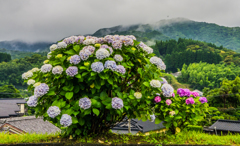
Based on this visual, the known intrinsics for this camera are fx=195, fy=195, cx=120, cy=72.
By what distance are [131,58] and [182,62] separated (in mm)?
119783

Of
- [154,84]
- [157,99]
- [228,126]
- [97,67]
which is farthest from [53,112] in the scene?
[228,126]

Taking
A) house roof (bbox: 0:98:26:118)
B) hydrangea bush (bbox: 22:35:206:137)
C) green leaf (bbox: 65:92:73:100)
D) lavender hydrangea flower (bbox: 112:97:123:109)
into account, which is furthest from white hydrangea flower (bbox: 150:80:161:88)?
house roof (bbox: 0:98:26:118)

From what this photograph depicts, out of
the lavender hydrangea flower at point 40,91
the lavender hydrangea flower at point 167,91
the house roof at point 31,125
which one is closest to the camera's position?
the lavender hydrangea flower at point 40,91

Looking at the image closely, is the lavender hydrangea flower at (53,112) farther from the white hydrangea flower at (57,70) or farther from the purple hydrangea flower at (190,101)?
the purple hydrangea flower at (190,101)

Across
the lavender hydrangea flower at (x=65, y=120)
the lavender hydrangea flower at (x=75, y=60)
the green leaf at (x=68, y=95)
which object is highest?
the lavender hydrangea flower at (x=75, y=60)

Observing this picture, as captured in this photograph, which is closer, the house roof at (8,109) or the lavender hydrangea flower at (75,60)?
the lavender hydrangea flower at (75,60)

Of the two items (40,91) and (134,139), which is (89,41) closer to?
(40,91)

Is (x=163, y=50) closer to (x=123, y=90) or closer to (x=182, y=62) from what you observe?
(x=182, y=62)

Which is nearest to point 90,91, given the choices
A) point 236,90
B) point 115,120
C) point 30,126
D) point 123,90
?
point 123,90

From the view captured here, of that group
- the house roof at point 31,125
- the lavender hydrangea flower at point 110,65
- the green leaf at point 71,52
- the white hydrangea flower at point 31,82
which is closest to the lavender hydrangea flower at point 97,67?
the lavender hydrangea flower at point 110,65

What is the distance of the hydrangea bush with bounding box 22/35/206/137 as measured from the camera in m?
3.56

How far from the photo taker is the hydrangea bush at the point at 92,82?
3.54 meters

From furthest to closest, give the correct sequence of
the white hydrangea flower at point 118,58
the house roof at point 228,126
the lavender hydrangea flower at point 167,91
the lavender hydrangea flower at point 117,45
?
the house roof at point 228,126, the lavender hydrangea flower at point 167,91, the lavender hydrangea flower at point 117,45, the white hydrangea flower at point 118,58

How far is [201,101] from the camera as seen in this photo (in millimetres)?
4633
